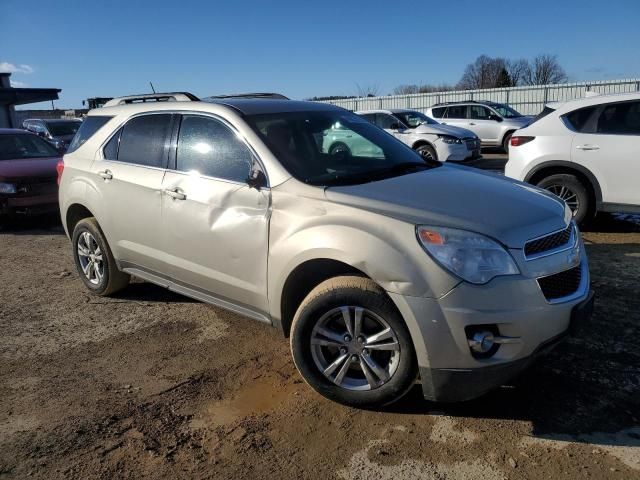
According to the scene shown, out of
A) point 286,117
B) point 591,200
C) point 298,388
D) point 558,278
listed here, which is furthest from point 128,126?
Answer: point 591,200

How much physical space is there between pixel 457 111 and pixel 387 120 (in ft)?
14.5

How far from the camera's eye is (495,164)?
14.6 meters

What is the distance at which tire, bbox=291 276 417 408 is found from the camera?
9.59 feet

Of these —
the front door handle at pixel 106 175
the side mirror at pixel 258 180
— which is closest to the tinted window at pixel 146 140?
the front door handle at pixel 106 175

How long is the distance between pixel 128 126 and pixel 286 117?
5.10ft

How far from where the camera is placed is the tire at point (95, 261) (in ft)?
16.2

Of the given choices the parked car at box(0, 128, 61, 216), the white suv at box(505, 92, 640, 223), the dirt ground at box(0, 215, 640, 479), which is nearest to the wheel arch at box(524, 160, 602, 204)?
the white suv at box(505, 92, 640, 223)

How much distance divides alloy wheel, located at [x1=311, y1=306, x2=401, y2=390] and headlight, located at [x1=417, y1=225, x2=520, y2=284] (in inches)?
19.0

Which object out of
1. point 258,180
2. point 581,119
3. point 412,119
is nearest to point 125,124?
point 258,180

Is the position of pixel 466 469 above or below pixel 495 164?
below

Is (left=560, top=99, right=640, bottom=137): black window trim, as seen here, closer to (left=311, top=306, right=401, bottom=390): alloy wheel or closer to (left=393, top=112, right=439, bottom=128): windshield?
(left=311, top=306, right=401, bottom=390): alloy wheel

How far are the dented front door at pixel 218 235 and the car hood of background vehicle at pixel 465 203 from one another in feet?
1.90

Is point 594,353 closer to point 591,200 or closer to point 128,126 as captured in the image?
point 591,200

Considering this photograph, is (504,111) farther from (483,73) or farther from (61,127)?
(483,73)
